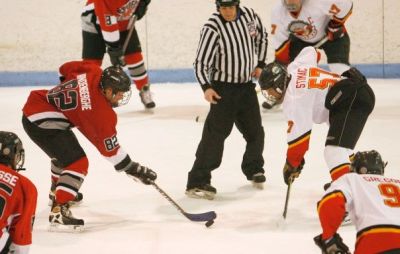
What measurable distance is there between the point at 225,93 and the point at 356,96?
0.84 metres

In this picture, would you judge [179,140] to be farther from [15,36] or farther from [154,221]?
[15,36]

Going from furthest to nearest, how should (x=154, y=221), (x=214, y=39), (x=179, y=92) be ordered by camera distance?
(x=179, y=92)
(x=214, y=39)
(x=154, y=221)

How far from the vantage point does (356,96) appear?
3.94 m

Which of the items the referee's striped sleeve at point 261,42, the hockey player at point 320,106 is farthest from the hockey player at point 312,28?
the hockey player at point 320,106

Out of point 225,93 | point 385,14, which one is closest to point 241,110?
point 225,93

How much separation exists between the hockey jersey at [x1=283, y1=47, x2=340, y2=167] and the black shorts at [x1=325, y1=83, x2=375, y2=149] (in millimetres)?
62

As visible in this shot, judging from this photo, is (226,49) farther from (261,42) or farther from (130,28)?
(130,28)

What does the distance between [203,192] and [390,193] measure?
1878 millimetres

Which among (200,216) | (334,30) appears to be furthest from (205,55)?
(334,30)

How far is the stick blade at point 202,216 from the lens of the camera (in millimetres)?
4031

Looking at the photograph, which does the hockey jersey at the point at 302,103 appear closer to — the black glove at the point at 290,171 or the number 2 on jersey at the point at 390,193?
the black glove at the point at 290,171

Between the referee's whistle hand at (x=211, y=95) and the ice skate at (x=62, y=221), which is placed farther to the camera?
the referee's whistle hand at (x=211, y=95)

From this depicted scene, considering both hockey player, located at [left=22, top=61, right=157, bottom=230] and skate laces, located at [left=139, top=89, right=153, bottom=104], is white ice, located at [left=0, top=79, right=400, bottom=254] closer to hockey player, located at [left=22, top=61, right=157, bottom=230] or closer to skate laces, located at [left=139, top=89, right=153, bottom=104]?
skate laces, located at [left=139, top=89, right=153, bottom=104]

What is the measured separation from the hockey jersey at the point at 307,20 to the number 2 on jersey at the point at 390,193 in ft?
9.74
